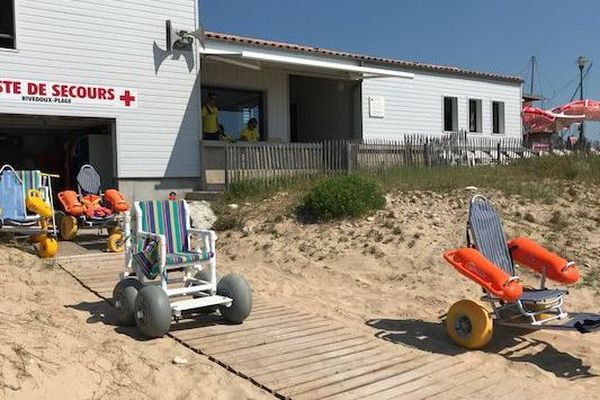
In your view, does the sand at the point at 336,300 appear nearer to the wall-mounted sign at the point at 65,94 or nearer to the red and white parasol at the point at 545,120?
the wall-mounted sign at the point at 65,94

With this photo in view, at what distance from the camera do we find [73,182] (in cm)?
1534

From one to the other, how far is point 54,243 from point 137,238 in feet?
10.2

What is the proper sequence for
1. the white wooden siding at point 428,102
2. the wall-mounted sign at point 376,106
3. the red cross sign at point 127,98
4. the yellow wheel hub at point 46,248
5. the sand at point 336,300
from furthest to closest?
the white wooden siding at point 428,102 → the wall-mounted sign at point 376,106 → the red cross sign at point 127,98 → the yellow wheel hub at point 46,248 → the sand at point 336,300

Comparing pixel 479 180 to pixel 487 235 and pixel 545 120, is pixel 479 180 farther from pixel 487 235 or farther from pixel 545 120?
pixel 545 120

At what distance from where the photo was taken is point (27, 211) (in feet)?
33.4

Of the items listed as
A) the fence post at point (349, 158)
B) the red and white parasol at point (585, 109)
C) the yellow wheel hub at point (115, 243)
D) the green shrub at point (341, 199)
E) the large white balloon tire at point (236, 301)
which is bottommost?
the large white balloon tire at point (236, 301)

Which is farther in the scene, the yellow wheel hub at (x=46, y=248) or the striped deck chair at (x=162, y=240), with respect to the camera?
the yellow wheel hub at (x=46, y=248)

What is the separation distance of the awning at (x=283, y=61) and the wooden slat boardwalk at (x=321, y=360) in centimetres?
880

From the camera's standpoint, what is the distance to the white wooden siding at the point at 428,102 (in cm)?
1858

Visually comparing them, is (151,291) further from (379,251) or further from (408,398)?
(379,251)

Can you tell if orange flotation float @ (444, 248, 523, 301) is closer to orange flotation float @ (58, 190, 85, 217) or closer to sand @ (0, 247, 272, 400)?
sand @ (0, 247, 272, 400)

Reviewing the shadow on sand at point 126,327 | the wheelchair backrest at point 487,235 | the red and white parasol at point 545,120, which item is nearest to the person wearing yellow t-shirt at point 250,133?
the shadow on sand at point 126,327

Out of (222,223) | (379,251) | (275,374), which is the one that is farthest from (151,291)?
(222,223)

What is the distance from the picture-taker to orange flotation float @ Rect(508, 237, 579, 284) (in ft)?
21.4
